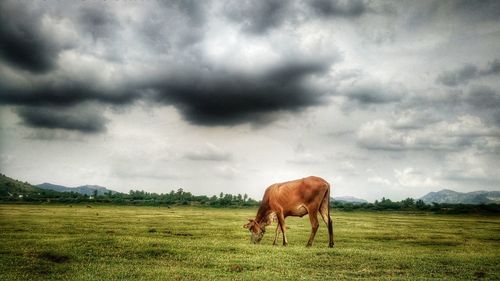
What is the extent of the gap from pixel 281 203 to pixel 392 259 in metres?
7.31

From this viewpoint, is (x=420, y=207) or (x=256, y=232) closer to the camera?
(x=256, y=232)

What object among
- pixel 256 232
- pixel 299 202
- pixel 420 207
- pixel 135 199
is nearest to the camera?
pixel 299 202

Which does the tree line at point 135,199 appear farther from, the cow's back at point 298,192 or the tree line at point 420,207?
the cow's back at point 298,192

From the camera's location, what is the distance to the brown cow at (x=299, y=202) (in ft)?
62.2

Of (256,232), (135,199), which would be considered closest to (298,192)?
(256,232)

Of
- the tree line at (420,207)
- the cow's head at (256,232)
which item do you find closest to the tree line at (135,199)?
the tree line at (420,207)

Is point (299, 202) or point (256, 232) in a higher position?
point (299, 202)

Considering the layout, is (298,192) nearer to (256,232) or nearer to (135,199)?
(256,232)

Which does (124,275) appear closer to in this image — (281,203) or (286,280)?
(286,280)

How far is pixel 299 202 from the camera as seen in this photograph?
63.7 feet

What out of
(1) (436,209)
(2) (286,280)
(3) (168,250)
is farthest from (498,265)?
(1) (436,209)

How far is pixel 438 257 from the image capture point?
50.5 ft

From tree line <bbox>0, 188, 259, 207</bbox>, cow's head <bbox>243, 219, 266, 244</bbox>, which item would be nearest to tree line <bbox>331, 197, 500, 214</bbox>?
tree line <bbox>0, 188, 259, 207</bbox>

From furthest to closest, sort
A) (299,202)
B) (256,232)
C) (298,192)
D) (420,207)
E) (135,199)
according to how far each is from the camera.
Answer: (135,199) → (420,207) → (256,232) → (298,192) → (299,202)
